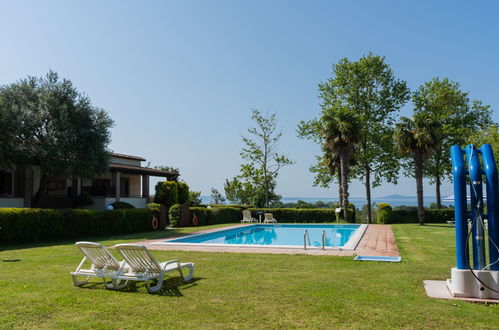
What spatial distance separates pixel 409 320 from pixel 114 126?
21.0 m

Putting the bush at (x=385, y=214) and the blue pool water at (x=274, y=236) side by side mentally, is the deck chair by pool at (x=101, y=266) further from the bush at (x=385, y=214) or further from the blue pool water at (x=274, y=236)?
the bush at (x=385, y=214)

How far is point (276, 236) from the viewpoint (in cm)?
2219

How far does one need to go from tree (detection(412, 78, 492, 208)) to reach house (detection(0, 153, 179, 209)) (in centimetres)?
2471

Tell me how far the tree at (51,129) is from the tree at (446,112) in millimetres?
29419

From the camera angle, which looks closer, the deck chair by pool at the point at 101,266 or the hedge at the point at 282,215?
the deck chair by pool at the point at 101,266

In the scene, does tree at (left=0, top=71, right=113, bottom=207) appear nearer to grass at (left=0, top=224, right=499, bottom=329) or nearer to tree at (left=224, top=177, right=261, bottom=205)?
grass at (left=0, top=224, right=499, bottom=329)

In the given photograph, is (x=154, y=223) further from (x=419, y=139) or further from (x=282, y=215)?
(x=419, y=139)

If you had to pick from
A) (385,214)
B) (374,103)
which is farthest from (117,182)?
(374,103)

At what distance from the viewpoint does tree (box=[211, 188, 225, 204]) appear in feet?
172

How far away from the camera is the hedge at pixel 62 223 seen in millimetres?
15141

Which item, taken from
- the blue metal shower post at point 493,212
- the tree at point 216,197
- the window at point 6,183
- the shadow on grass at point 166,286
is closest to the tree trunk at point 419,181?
the blue metal shower post at point 493,212

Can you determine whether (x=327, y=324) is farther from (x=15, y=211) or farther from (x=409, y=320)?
(x=15, y=211)

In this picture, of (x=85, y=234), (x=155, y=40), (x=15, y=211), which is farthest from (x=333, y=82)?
(x=15, y=211)

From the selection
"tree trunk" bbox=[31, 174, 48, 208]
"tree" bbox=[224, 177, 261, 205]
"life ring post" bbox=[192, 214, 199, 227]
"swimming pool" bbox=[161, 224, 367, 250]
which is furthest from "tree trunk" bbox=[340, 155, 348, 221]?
"tree trunk" bbox=[31, 174, 48, 208]
